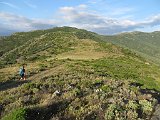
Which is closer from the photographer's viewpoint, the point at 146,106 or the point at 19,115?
the point at 19,115

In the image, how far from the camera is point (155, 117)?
16.2 m

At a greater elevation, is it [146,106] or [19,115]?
[19,115]

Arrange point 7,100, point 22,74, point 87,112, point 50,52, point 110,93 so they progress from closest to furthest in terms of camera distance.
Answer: point 87,112
point 7,100
point 110,93
point 22,74
point 50,52

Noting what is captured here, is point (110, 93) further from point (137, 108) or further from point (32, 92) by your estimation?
point (32, 92)

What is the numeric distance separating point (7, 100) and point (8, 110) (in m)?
2.08

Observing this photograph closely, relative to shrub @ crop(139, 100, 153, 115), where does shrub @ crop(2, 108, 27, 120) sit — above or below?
above

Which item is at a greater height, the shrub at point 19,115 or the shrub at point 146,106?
the shrub at point 19,115

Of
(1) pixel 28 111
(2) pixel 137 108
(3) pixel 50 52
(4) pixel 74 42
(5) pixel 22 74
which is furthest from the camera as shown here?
(4) pixel 74 42

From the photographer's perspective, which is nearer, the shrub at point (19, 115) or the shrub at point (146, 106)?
the shrub at point (19, 115)

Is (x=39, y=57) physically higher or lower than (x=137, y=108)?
lower

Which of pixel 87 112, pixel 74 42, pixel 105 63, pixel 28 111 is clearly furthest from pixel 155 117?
pixel 74 42

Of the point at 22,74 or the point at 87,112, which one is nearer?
the point at 87,112

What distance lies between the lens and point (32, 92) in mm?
20328

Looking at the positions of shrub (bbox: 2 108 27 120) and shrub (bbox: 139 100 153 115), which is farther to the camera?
shrub (bbox: 139 100 153 115)
